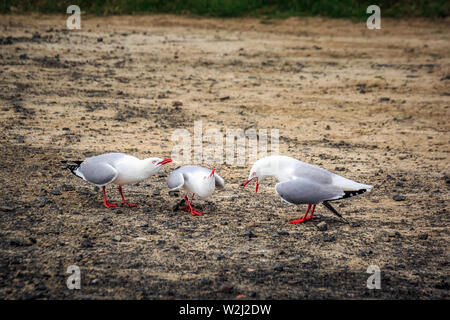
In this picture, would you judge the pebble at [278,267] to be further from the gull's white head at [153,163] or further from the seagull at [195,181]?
the gull's white head at [153,163]

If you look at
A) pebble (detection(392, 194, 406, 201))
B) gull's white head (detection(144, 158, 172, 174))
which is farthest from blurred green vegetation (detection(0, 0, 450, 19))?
gull's white head (detection(144, 158, 172, 174))

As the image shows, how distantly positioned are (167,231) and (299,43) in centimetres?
999

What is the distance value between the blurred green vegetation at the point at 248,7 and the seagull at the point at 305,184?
1197 cm

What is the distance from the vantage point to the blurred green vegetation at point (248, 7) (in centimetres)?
1709

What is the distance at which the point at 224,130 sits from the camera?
29.9 ft

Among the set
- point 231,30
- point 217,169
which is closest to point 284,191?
point 217,169

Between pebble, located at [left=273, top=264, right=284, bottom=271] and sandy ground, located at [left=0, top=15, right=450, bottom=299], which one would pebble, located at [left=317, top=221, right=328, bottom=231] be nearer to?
sandy ground, located at [left=0, top=15, right=450, bottom=299]

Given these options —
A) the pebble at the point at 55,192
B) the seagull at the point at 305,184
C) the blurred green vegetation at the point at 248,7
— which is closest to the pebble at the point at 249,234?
the seagull at the point at 305,184

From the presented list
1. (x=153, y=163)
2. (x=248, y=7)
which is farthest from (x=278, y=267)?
(x=248, y=7)

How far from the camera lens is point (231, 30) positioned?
15914 millimetres

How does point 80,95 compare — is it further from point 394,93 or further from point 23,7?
point 23,7

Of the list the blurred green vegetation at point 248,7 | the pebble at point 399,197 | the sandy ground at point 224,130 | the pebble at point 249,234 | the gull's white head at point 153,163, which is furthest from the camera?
the blurred green vegetation at point 248,7

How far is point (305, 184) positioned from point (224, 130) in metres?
3.63

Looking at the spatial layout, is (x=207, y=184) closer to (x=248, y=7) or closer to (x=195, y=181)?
(x=195, y=181)
